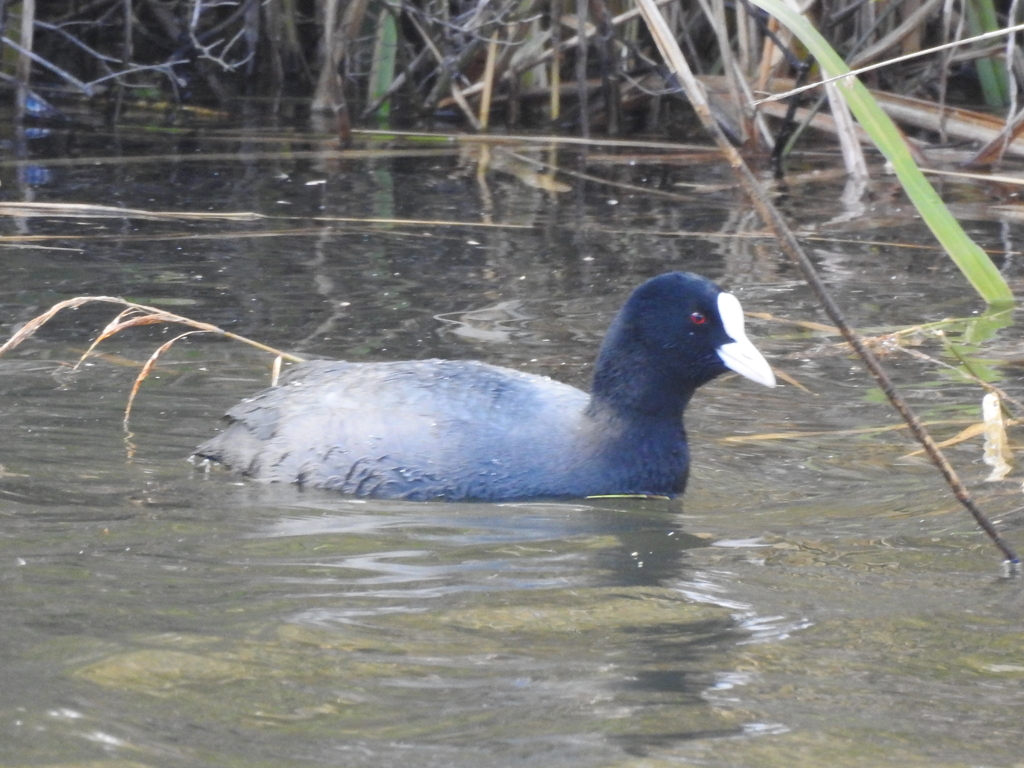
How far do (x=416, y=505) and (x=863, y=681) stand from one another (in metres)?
1.37

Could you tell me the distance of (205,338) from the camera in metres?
4.64

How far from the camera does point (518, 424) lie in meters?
3.56

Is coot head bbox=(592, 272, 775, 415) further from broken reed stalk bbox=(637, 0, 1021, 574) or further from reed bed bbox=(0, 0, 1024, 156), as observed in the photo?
reed bed bbox=(0, 0, 1024, 156)

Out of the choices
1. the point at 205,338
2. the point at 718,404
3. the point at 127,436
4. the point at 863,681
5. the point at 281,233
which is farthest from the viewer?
the point at 281,233

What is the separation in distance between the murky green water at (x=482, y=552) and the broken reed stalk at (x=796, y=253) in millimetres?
175

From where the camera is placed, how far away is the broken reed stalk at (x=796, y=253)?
8.00 ft

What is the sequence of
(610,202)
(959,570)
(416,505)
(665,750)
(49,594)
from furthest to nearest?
(610,202) < (416,505) < (959,570) < (49,594) < (665,750)

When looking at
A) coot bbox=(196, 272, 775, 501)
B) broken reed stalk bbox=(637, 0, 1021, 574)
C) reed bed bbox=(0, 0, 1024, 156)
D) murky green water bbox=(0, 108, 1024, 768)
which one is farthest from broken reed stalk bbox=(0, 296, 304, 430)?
reed bed bbox=(0, 0, 1024, 156)

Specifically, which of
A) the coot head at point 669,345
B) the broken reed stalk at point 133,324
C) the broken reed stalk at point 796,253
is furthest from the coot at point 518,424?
the broken reed stalk at point 796,253

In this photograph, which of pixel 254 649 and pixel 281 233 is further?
pixel 281 233

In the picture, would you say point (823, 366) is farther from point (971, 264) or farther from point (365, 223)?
point (365, 223)

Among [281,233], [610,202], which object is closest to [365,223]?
[281,233]

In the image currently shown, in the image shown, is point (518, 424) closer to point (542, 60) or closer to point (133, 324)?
point (133, 324)

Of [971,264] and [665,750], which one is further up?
[971,264]
